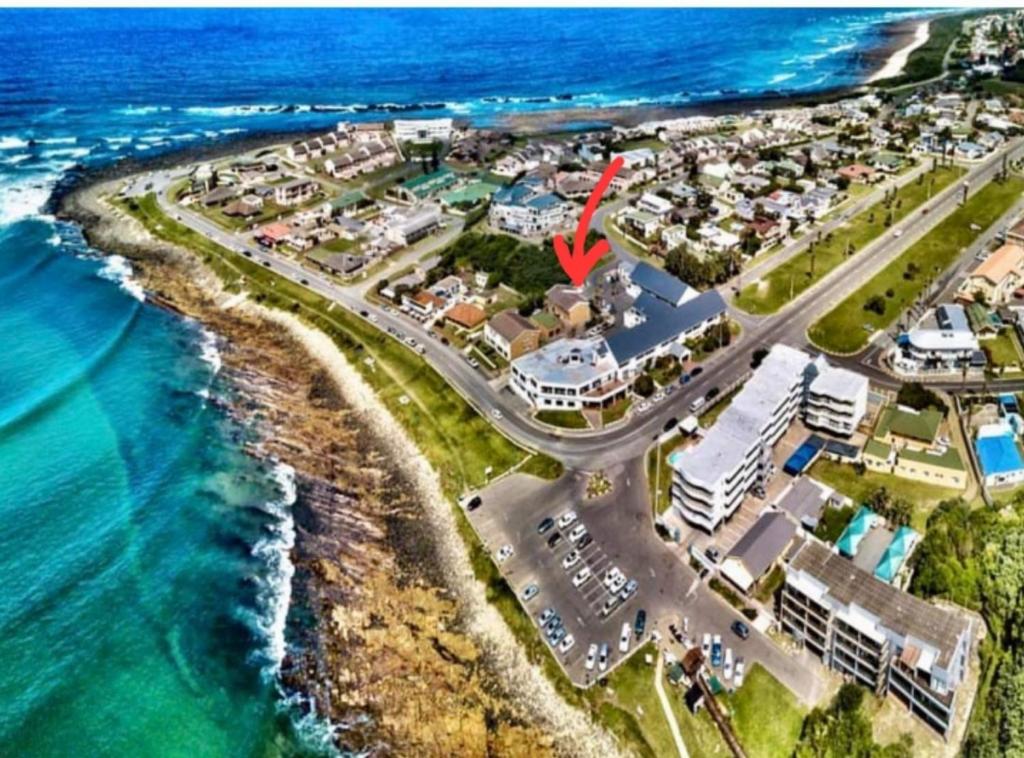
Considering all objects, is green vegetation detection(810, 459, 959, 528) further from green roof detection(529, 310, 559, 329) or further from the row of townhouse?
green roof detection(529, 310, 559, 329)

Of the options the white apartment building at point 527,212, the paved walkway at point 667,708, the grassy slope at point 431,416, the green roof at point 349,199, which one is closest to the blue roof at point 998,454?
the paved walkway at point 667,708

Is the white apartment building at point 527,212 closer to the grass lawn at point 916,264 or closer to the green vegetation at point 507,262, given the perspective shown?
the green vegetation at point 507,262

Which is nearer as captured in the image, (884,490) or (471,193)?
(884,490)

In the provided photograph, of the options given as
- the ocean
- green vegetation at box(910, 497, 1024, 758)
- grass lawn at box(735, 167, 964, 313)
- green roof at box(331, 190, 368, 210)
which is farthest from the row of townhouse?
green roof at box(331, 190, 368, 210)

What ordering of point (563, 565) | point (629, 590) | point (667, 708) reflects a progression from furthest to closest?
1. point (563, 565)
2. point (629, 590)
3. point (667, 708)

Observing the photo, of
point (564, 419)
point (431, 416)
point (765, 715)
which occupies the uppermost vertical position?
point (431, 416)

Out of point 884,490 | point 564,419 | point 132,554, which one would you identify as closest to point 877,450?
point 884,490

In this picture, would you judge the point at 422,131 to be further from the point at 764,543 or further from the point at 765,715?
the point at 765,715
